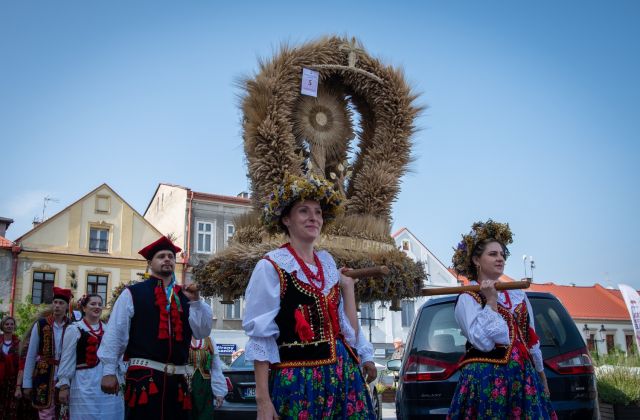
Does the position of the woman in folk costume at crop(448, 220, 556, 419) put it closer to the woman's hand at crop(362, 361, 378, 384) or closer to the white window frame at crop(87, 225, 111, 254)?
the woman's hand at crop(362, 361, 378, 384)

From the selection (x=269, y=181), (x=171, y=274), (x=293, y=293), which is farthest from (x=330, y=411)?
(x=269, y=181)

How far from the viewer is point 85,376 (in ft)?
21.7

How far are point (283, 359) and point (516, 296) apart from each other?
1.99 metres

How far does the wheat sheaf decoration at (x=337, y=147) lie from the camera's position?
18.1 feet

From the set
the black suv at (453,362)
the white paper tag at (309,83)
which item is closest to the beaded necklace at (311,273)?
the black suv at (453,362)

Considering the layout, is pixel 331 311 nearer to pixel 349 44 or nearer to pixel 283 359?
pixel 283 359

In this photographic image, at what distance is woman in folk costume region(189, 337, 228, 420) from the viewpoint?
5598 mm

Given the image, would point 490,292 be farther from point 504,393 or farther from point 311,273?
point 311,273

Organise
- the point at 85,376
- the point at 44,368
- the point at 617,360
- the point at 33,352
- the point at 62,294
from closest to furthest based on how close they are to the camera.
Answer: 1. the point at 85,376
2. the point at 44,368
3. the point at 33,352
4. the point at 62,294
5. the point at 617,360

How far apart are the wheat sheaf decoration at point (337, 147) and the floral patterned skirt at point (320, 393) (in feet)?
7.04

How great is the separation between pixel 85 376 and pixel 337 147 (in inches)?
139

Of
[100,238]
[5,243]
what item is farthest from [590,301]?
[5,243]

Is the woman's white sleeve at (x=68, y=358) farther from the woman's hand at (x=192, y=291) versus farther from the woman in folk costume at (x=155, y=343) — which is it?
the woman's hand at (x=192, y=291)

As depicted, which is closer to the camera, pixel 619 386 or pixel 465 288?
pixel 465 288
